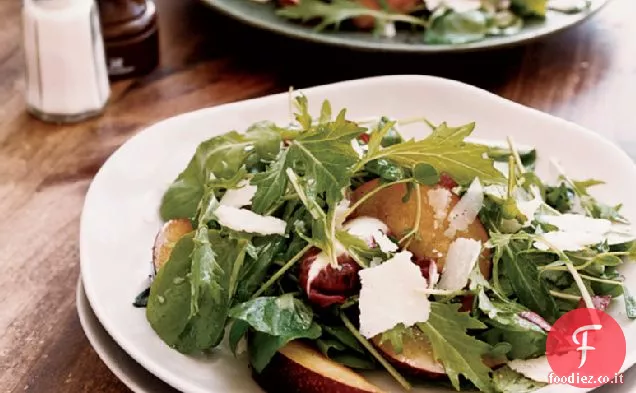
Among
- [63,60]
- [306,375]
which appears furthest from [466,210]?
[63,60]

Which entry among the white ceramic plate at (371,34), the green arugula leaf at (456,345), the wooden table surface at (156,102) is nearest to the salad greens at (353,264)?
the green arugula leaf at (456,345)

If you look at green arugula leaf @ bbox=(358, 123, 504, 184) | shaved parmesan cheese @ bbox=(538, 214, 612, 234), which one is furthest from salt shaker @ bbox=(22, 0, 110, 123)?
shaved parmesan cheese @ bbox=(538, 214, 612, 234)

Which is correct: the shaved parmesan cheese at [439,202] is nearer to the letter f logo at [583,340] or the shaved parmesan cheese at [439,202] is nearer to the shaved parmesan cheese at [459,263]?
the shaved parmesan cheese at [459,263]

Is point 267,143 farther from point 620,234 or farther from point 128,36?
point 128,36

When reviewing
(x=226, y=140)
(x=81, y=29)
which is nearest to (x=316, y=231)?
(x=226, y=140)

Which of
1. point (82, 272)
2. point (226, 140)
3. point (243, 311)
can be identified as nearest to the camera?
point (243, 311)

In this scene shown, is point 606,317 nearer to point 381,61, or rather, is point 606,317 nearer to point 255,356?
point 255,356

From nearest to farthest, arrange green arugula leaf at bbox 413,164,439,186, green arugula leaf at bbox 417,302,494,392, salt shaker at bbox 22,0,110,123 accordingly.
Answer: green arugula leaf at bbox 417,302,494,392 → green arugula leaf at bbox 413,164,439,186 → salt shaker at bbox 22,0,110,123

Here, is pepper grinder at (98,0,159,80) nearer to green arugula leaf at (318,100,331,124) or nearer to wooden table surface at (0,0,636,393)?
wooden table surface at (0,0,636,393)
